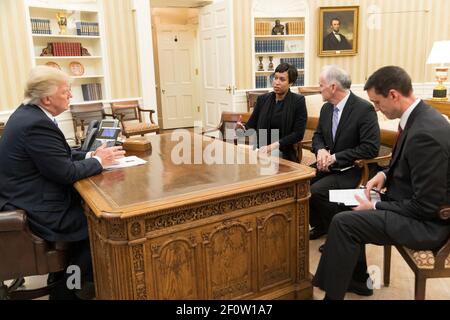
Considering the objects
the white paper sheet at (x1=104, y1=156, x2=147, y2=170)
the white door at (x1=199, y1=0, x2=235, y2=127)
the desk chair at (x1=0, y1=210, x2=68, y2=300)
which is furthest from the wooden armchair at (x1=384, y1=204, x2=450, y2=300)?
the white door at (x1=199, y1=0, x2=235, y2=127)

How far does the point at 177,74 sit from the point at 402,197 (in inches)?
292

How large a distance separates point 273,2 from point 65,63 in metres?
3.74

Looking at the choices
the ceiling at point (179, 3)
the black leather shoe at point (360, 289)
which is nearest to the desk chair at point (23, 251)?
the black leather shoe at point (360, 289)

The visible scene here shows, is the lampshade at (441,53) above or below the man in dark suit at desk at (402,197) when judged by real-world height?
above

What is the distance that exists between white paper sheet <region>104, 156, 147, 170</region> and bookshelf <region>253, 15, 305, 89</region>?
5064mm

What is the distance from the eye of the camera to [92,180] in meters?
2.19

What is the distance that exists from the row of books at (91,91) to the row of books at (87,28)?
0.78 meters

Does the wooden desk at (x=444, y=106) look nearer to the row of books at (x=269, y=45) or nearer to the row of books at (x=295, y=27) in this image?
the row of books at (x=295, y=27)

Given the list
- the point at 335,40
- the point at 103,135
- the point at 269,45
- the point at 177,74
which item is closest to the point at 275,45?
the point at 269,45

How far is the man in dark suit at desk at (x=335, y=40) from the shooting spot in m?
7.36

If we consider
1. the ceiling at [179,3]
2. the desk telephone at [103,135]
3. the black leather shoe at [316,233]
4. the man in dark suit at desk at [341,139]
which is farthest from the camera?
the ceiling at [179,3]

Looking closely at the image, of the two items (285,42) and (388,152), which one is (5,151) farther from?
(285,42)

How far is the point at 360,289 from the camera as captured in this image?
2.47 meters
